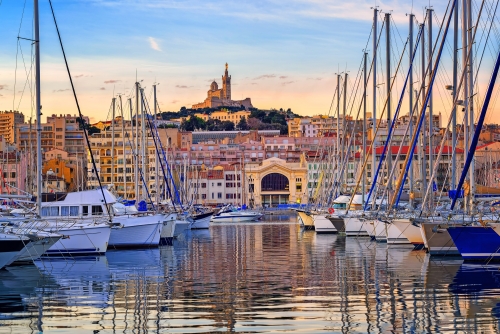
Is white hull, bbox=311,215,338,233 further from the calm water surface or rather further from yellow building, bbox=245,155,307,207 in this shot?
yellow building, bbox=245,155,307,207

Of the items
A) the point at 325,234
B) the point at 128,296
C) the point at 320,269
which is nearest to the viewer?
the point at 128,296

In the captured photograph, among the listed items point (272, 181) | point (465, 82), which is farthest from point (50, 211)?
point (272, 181)

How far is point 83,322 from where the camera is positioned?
17.8 meters

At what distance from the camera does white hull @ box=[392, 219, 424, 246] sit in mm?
37819

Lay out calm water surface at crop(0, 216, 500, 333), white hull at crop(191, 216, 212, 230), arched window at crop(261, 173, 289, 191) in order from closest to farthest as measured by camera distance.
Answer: calm water surface at crop(0, 216, 500, 333)
white hull at crop(191, 216, 212, 230)
arched window at crop(261, 173, 289, 191)

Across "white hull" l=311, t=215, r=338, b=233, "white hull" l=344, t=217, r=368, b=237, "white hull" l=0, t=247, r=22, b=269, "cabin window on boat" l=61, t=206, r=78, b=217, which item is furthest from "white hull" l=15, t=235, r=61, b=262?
"white hull" l=311, t=215, r=338, b=233

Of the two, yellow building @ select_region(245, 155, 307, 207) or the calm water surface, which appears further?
yellow building @ select_region(245, 155, 307, 207)

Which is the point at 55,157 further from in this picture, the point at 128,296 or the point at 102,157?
the point at 128,296

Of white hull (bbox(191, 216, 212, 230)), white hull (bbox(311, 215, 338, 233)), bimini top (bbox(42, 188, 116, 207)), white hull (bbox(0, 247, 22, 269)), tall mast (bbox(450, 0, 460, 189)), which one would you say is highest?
tall mast (bbox(450, 0, 460, 189))

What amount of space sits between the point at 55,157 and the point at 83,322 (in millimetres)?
148034

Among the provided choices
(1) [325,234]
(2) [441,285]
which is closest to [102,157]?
(1) [325,234]

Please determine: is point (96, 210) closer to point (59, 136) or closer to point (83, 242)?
point (83, 242)

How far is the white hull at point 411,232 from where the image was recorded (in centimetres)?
3782

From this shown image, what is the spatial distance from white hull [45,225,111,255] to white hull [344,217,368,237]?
17571 millimetres
